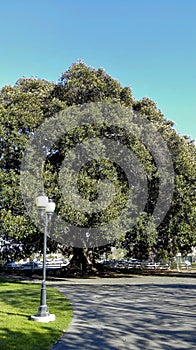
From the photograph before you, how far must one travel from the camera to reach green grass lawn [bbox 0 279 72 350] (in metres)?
7.01

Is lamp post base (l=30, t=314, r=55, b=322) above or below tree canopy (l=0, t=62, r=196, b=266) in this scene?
below

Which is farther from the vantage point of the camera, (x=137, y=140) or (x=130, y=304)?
(x=137, y=140)

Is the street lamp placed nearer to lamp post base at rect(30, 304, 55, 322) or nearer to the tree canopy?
lamp post base at rect(30, 304, 55, 322)

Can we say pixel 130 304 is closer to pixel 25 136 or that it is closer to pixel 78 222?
pixel 78 222

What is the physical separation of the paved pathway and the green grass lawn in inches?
11.6

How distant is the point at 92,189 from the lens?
67.1ft

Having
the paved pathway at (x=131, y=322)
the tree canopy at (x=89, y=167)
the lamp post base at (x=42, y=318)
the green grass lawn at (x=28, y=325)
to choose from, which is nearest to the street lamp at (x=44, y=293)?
the lamp post base at (x=42, y=318)

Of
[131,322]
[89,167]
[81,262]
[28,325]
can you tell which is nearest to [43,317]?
[28,325]

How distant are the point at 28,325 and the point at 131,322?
2753mm

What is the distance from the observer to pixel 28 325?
8648mm

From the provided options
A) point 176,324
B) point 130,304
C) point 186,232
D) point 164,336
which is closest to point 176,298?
point 130,304

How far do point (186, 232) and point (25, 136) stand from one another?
1241 cm

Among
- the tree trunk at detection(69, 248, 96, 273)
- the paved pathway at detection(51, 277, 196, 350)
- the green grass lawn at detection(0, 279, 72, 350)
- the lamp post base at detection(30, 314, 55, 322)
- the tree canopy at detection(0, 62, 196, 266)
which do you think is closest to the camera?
the green grass lawn at detection(0, 279, 72, 350)

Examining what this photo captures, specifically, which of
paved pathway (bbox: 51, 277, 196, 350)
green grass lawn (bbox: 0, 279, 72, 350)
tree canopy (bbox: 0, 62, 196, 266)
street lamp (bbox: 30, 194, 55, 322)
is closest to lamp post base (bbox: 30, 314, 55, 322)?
street lamp (bbox: 30, 194, 55, 322)
